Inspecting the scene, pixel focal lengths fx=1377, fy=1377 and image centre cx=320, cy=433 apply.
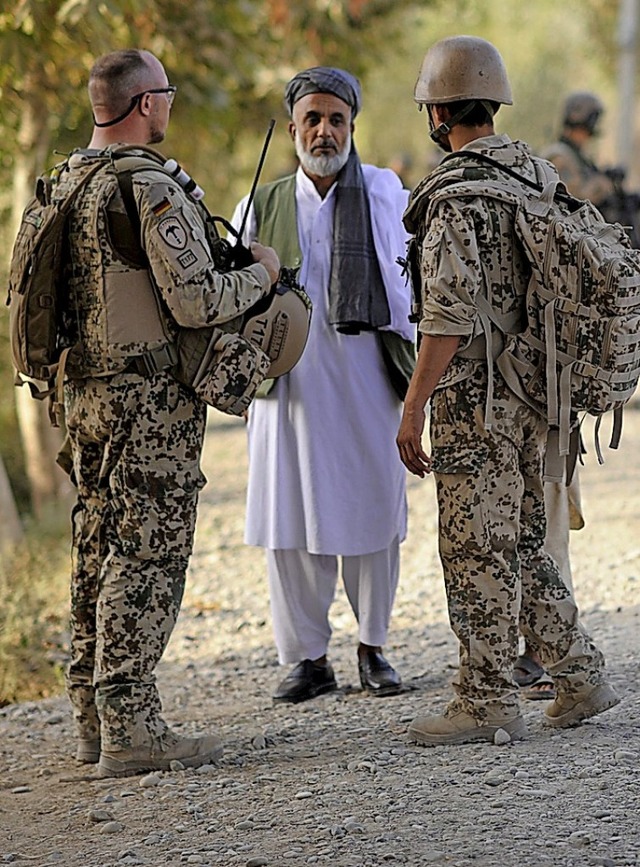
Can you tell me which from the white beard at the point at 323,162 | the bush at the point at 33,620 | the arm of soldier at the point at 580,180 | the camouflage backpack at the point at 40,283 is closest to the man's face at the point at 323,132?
the white beard at the point at 323,162

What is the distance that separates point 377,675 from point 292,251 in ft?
5.38

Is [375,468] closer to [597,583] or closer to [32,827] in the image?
[32,827]

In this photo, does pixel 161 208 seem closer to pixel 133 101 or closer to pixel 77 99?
pixel 133 101

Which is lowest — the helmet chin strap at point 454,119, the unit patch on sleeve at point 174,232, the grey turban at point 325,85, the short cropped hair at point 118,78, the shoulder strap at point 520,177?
the unit patch on sleeve at point 174,232

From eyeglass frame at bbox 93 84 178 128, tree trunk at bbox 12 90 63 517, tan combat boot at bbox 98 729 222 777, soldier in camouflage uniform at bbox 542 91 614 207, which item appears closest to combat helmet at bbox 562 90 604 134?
soldier in camouflage uniform at bbox 542 91 614 207

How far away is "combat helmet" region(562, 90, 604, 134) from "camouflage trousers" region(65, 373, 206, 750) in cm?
428

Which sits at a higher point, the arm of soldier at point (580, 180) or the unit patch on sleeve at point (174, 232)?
the arm of soldier at point (580, 180)

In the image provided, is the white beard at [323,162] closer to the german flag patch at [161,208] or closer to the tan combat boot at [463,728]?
the german flag patch at [161,208]

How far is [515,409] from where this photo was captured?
4.14 metres

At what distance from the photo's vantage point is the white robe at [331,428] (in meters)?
5.05

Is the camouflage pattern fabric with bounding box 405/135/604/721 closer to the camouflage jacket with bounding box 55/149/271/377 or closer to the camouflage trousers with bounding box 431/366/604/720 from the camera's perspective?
the camouflage trousers with bounding box 431/366/604/720

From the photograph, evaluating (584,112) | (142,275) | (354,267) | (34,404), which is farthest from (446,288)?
(34,404)

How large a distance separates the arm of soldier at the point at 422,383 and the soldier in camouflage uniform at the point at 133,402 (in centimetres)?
56

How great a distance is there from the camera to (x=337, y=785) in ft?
13.3
